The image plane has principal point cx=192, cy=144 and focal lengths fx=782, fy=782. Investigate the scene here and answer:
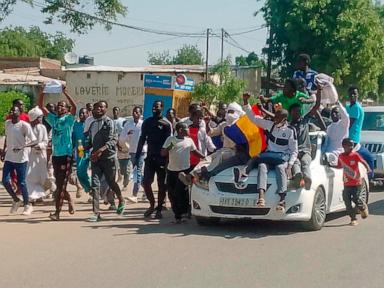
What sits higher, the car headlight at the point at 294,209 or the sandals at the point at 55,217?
the car headlight at the point at 294,209

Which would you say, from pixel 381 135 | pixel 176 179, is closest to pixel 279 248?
pixel 176 179

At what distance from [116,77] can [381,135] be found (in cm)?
2568

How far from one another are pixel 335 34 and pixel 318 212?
2588 centimetres

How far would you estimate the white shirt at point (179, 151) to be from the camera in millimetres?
12125

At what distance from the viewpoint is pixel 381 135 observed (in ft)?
60.8

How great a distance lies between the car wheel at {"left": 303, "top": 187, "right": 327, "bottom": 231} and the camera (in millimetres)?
11180

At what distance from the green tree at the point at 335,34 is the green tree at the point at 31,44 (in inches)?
1680

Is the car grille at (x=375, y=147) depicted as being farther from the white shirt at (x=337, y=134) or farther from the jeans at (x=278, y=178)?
the jeans at (x=278, y=178)

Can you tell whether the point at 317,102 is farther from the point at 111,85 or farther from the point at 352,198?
the point at 111,85

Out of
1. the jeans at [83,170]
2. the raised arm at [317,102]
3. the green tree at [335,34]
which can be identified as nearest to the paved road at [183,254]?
the jeans at [83,170]

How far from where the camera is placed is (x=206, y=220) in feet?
38.4

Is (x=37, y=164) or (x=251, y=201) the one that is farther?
(x=37, y=164)

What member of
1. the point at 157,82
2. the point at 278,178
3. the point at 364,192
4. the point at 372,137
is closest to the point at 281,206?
the point at 278,178

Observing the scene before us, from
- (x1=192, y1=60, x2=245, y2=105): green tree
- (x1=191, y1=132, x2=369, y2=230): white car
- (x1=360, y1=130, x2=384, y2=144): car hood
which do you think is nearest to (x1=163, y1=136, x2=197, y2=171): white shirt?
(x1=191, y1=132, x2=369, y2=230): white car
